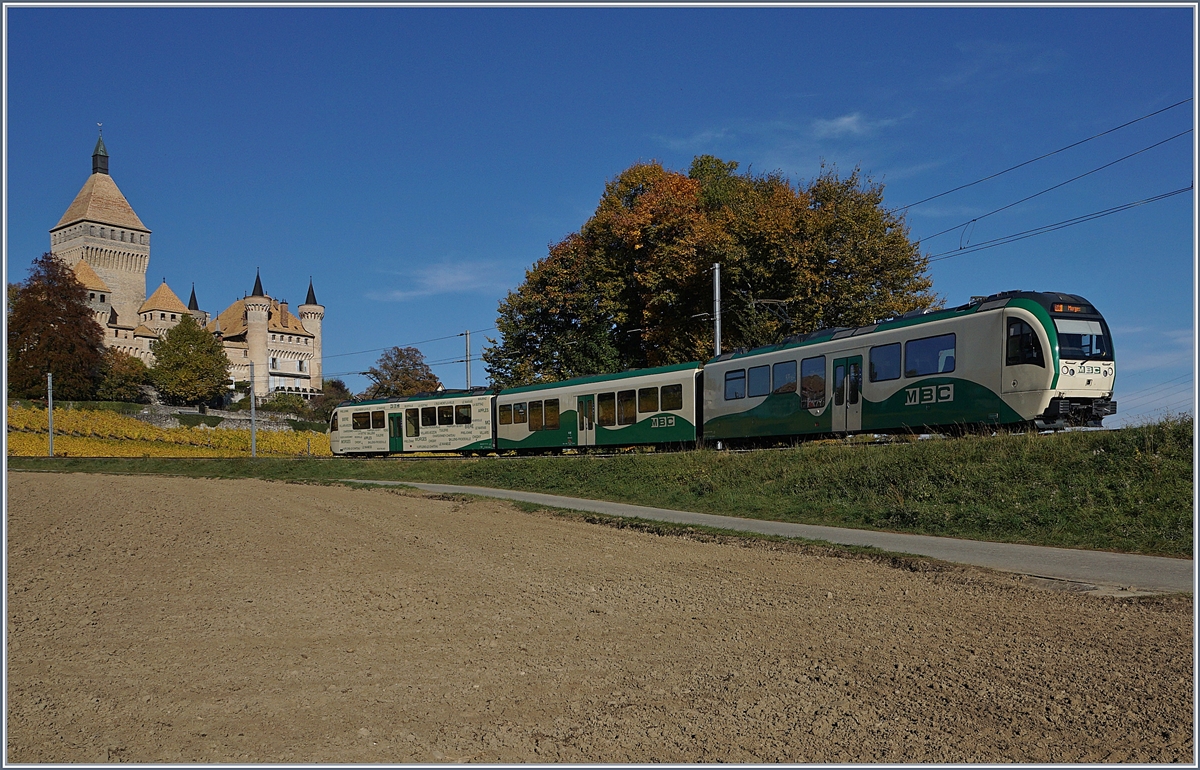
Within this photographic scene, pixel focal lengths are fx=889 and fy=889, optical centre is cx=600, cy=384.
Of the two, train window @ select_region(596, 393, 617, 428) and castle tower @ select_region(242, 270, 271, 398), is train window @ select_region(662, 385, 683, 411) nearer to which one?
train window @ select_region(596, 393, 617, 428)

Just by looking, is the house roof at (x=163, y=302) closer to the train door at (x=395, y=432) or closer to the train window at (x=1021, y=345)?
the train door at (x=395, y=432)

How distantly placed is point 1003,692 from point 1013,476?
11175mm

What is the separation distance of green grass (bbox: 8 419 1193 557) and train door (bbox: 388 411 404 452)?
58.0ft

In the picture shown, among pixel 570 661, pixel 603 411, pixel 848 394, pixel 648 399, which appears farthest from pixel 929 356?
pixel 570 661

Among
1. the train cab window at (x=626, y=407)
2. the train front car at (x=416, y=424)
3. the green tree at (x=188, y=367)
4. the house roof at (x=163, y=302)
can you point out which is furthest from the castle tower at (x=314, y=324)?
the train cab window at (x=626, y=407)

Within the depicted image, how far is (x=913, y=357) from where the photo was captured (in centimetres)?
2139

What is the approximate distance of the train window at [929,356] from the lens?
2056cm

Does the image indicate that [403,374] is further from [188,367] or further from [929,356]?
[929,356]

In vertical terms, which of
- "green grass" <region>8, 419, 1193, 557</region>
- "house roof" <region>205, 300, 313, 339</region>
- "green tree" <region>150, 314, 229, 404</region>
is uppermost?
"house roof" <region>205, 300, 313, 339</region>

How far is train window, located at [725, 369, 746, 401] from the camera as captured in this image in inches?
1049

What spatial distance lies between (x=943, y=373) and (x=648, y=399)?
38.3ft

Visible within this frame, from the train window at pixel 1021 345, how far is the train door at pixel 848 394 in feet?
13.5

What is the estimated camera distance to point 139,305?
137 metres

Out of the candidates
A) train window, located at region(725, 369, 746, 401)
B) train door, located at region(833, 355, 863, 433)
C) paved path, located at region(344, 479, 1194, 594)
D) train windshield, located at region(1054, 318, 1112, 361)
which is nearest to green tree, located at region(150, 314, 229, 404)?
train window, located at region(725, 369, 746, 401)
